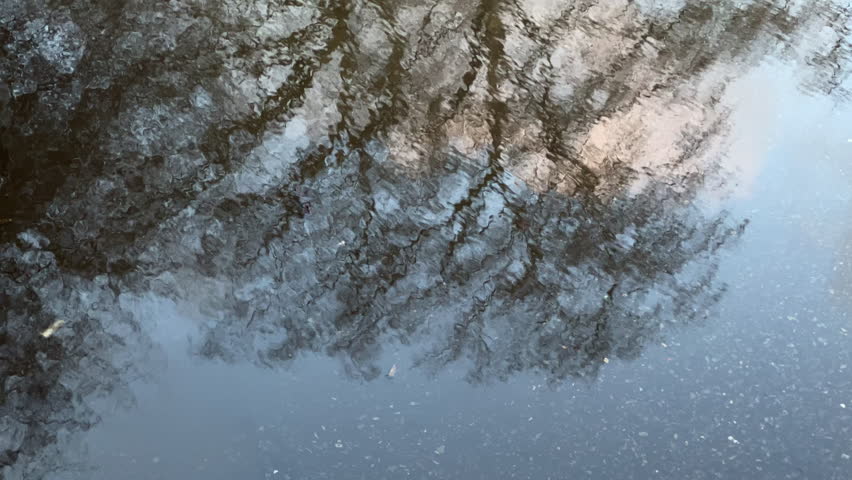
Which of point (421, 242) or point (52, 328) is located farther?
point (421, 242)

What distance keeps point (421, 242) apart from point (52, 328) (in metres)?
2.09

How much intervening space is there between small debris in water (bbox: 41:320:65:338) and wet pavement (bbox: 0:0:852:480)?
0.01 meters

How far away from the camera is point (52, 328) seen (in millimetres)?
3736

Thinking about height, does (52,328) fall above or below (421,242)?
below

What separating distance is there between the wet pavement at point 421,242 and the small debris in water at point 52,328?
0.01 metres

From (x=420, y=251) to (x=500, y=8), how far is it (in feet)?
9.65

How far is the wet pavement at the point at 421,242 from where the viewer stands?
3.45 metres

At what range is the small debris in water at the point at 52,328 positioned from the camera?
3703 mm

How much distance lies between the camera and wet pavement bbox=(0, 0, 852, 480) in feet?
11.3

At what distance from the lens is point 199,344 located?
147 inches

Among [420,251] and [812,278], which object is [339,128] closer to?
[420,251]

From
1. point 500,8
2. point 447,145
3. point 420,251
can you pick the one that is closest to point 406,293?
point 420,251

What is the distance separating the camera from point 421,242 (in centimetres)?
439

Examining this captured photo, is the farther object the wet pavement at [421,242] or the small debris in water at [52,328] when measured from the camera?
the small debris in water at [52,328]
